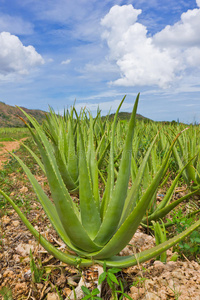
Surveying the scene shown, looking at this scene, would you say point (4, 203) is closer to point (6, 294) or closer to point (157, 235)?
point (6, 294)

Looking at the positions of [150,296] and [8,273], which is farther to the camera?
[8,273]

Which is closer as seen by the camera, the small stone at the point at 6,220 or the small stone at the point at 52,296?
the small stone at the point at 52,296

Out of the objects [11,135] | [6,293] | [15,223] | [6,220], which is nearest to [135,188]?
[6,293]

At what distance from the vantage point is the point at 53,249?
1.29 metres

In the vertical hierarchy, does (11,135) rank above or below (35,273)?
above

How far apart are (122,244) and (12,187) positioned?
2831 millimetres

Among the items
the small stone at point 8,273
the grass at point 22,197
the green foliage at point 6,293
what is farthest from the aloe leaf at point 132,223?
the small stone at point 8,273

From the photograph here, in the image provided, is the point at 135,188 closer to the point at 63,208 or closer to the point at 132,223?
the point at 132,223

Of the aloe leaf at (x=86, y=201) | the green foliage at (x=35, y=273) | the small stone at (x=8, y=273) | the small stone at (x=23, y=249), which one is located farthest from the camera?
the small stone at (x=23, y=249)

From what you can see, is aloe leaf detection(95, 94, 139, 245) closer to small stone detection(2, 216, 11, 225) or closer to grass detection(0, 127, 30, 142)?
small stone detection(2, 216, 11, 225)

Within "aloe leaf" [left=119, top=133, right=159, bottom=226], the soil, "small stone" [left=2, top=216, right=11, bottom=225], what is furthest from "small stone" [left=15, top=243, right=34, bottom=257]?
"aloe leaf" [left=119, top=133, right=159, bottom=226]

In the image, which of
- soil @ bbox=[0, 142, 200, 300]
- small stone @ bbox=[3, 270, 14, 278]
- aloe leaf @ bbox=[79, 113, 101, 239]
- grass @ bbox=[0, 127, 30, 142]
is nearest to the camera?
aloe leaf @ bbox=[79, 113, 101, 239]

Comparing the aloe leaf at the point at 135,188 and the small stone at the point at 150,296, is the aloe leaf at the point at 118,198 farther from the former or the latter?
the small stone at the point at 150,296

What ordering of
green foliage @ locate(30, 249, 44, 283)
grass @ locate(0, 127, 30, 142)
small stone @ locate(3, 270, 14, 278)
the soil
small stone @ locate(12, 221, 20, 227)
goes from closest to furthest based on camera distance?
the soil → green foliage @ locate(30, 249, 44, 283) → small stone @ locate(3, 270, 14, 278) → small stone @ locate(12, 221, 20, 227) → grass @ locate(0, 127, 30, 142)
